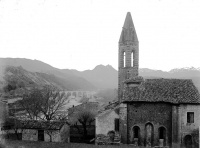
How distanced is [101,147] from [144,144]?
569 centimetres

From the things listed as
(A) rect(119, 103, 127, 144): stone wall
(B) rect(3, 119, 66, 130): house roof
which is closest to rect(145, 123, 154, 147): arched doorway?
(A) rect(119, 103, 127, 144): stone wall

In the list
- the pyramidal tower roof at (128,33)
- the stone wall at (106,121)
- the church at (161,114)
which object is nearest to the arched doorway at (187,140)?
the church at (161,114)

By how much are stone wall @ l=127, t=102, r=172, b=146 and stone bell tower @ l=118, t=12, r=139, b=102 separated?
761 centimetres

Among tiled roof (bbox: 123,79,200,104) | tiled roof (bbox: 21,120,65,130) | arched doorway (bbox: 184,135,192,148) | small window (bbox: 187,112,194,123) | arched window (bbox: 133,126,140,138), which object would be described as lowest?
arched doorway (bbox: 184,135,192,148)

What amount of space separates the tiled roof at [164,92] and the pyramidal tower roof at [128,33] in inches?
334

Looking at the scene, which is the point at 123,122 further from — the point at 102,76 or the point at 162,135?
the point at 102,76

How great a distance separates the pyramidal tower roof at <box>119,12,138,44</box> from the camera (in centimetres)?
3316

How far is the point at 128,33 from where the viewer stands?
33.4 metres

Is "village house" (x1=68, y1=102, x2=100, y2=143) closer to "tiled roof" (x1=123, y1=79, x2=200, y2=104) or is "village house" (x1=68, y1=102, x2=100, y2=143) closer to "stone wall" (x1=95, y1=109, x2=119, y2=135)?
"stone wall" (x1=95, y1=109, x2=119, y2=135)

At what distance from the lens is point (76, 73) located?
9112 cm

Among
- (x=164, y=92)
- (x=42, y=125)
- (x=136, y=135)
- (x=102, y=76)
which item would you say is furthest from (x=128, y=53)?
(x=102, y=76)

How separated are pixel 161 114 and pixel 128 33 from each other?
45.5 ft

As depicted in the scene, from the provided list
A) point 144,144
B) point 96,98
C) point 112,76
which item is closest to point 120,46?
point 144,144

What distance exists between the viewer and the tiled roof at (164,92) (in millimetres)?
24281
